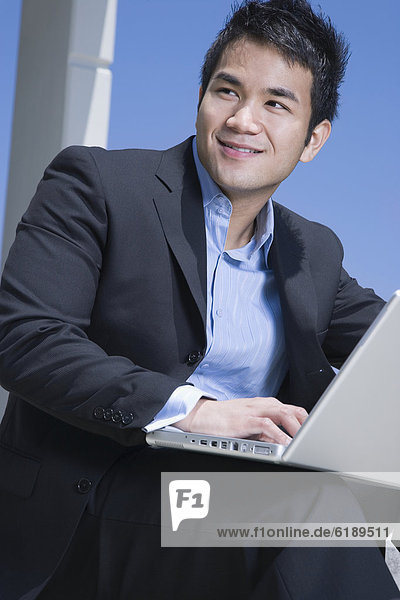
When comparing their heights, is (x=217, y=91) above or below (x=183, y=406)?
above

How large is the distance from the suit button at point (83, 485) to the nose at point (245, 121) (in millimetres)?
874

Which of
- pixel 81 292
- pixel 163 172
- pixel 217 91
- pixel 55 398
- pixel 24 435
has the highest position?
pixel 217 91

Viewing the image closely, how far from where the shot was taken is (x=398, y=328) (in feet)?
3.73

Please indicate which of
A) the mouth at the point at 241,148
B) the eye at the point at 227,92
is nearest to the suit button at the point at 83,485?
the mouth at the point at 241,148

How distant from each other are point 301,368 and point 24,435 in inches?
26.6

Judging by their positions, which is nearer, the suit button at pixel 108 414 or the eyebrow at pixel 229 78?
the suit button at pixel 108 414

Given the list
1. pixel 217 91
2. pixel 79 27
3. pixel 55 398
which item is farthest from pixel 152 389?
pixel 79 27

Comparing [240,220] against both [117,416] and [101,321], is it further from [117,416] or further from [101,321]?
[117,416]

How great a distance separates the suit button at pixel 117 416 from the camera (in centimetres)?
137

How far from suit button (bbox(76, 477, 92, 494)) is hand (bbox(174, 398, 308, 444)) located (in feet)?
0.65

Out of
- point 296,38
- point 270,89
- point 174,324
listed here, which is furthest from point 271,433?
point 296,38

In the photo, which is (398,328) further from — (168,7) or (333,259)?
(168,7)

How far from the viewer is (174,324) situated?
170 cm
